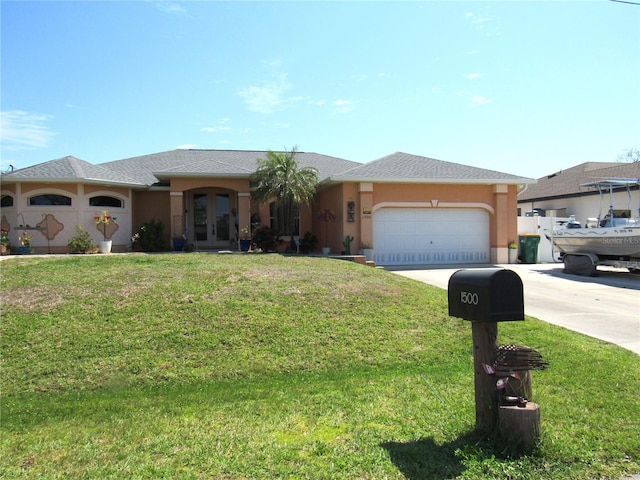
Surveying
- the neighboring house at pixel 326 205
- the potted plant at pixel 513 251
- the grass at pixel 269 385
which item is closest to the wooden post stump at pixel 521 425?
the grass at pixel 269 385

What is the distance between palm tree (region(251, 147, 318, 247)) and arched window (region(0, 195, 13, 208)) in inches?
345

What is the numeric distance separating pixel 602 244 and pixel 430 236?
19.0 ft

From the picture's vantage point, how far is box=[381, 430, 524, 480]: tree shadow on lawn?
322 cm

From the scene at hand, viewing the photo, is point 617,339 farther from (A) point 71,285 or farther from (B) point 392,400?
(A) point 71,285

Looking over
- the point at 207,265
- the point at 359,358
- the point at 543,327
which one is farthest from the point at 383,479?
the point at 207,265

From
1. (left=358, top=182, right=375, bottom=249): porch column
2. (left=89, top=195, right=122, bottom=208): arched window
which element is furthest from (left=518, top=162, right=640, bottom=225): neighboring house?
(left=89, top=195, right=122, bottom=208): arched window

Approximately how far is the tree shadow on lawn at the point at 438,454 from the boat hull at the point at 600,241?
12.7m

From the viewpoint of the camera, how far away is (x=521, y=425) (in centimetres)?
343

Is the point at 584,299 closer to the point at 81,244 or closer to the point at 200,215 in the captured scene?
the point at 200,215

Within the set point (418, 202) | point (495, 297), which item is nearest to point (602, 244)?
point (418, 202)

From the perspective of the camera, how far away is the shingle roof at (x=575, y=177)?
2656 centimetres

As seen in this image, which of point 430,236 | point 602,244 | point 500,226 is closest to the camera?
point 602,244

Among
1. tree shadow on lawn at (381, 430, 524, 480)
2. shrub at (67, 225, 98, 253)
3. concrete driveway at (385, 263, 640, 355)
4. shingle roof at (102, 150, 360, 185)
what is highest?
shingle roof at (102, 150, 360, 185)

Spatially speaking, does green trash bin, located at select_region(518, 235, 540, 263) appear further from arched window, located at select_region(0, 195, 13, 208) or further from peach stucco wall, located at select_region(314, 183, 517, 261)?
arched window, located at select_region(0, 195, 13, 208)
